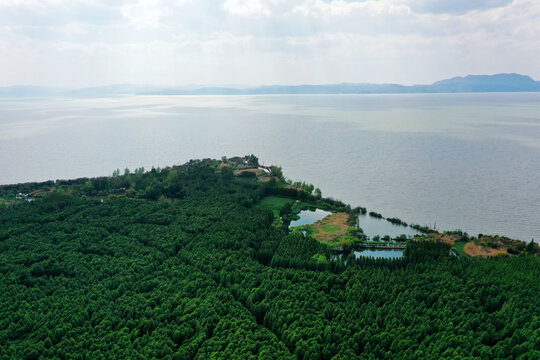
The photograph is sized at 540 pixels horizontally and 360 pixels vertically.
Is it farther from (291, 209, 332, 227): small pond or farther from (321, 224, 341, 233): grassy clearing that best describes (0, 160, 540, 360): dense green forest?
(291, 209, 332, 227): small pond

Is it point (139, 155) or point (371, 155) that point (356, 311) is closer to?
point (371, 155)

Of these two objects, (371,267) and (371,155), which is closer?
(371,267)

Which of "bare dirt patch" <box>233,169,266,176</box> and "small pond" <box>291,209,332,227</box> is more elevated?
"bare dirt patch" <box>233,169,266,176</box>

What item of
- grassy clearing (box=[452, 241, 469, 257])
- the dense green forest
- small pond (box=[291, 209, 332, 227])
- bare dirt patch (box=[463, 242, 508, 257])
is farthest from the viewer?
small pond (box=[291, 209, 332, 227])

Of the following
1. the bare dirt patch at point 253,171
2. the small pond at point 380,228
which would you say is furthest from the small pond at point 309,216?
the bare dirt patch at point 253,171

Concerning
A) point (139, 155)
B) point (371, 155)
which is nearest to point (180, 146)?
point (139, 155)

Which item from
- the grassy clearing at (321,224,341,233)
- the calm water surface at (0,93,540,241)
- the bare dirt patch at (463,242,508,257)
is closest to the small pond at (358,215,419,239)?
the grassy clearing at (321,224,341,233)

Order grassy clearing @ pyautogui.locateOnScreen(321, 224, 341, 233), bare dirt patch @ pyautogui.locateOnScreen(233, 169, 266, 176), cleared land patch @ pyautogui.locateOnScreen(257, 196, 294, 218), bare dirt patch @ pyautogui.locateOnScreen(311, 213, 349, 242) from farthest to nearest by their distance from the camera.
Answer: bare dirt patch @ pyautogui.locateOnScreen(233, 169, 266, 176)
cleared land patch @ pyautogui.locateOnScreen(257, 196, 294, 218)
grassy clearing @ pyautogui.locateOnScreen(321, 224, 341, 233)
bare dirt patch @ pyautogui.locateOnScreen(311, 213, 349, 242)
